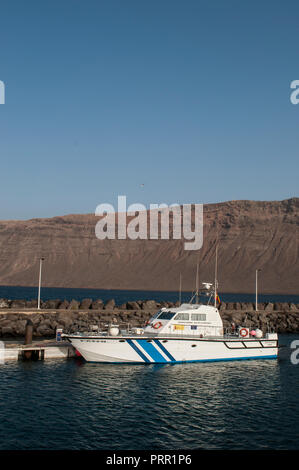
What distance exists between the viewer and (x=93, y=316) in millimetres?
47938

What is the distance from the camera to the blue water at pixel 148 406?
53.4 ft

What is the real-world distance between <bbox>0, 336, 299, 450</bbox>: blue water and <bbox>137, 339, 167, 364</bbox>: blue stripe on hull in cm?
56

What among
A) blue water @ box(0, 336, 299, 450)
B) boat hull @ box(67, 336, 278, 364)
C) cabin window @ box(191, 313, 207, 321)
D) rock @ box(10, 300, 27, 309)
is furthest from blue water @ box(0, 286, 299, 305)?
blue water @ box(0, 336, 299, 450)

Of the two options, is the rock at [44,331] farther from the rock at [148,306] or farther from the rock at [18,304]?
the rock at [148,306]

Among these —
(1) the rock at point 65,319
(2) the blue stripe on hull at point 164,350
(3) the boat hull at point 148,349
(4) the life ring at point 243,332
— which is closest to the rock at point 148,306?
(1) the rock at point 65,319

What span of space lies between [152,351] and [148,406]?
25.3 feet

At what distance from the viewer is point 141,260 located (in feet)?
628

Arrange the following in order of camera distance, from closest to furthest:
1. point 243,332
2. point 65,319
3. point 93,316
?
point 243,332 → point 65,319 → point 93,316

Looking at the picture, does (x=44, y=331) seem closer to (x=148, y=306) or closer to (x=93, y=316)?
(x=93, y=316)

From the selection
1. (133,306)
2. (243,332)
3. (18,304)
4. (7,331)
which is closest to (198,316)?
(243,332)

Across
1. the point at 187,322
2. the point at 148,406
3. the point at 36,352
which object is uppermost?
the point at 187,322
